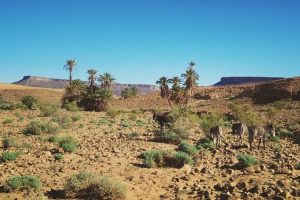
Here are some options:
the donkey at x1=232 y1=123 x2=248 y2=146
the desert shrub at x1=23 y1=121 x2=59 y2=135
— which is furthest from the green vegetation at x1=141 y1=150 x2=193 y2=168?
the desert shrub at x1=23 y1=121 x2=59 y2=135

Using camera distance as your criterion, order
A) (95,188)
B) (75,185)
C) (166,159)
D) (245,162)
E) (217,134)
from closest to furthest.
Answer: (95,188) → (75,185) → (245,162) → (166,159) → (217,134)

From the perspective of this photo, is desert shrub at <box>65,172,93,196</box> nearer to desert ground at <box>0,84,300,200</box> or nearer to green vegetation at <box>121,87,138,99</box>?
desert ground at <box>0,84,300,200</box>

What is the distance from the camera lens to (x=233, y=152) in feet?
53.2

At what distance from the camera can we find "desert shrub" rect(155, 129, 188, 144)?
19531 mm

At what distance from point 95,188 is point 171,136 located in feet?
32.9

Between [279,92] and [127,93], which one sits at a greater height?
[279,92]

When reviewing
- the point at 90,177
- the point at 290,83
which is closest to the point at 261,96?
the point at 290,83

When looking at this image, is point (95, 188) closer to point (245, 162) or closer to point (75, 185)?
point (75, 185)

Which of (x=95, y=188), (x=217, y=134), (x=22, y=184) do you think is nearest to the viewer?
(x=95, y=188)

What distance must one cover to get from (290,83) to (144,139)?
172 feet

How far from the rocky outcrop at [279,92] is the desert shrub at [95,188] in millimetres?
54246

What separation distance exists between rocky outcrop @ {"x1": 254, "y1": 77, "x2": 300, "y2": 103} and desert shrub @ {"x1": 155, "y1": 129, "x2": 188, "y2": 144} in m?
43.7

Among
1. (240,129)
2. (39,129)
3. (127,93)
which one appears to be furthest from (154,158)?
(127,93)

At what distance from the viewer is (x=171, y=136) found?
19.7 meters
